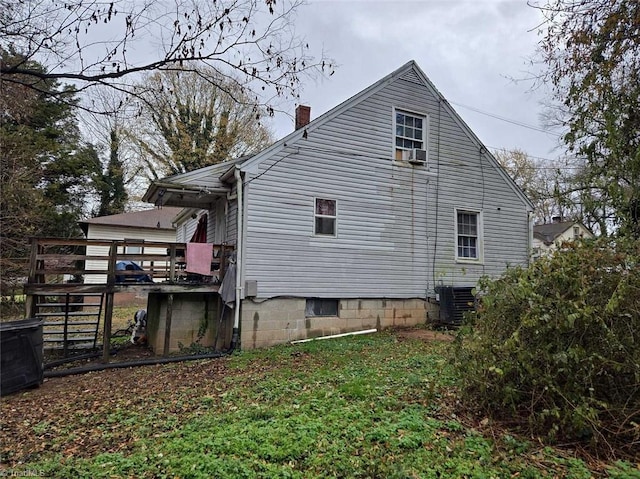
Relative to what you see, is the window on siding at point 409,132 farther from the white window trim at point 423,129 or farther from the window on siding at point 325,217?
the window on siding at point 325,217

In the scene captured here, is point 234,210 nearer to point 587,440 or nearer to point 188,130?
point 587,440

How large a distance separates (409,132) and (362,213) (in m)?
3.05

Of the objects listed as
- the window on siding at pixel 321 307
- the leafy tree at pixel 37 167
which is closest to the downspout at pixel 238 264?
the window on siding at pixel 321 307

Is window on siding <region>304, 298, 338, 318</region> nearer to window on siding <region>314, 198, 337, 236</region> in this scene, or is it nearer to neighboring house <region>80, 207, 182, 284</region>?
window on siding <region>314, 198, 337, 236</region>

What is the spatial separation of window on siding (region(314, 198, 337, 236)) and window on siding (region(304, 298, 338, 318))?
1.72 metres

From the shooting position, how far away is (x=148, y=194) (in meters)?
9.73

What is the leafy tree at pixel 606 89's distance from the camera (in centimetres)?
538

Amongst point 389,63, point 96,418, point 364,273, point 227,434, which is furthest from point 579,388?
point 389,63

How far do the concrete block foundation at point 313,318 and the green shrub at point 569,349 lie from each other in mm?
5485

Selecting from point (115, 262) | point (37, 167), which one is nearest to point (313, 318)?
point (115, 262)

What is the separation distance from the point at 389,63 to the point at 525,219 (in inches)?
265

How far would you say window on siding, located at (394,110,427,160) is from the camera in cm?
1119

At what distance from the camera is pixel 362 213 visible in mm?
10406

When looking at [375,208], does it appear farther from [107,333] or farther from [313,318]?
[107,333]
